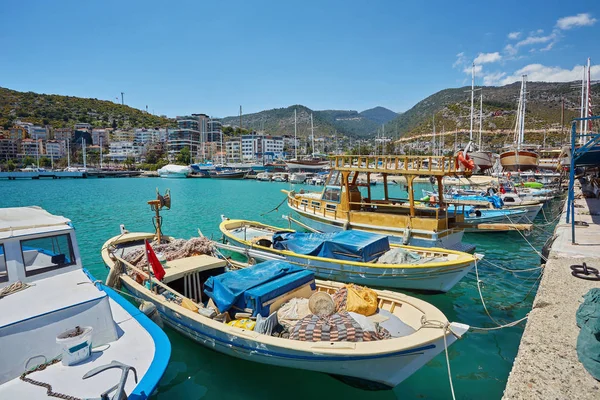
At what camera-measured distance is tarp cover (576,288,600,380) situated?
4270 millimetres

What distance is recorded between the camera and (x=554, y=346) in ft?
16.5

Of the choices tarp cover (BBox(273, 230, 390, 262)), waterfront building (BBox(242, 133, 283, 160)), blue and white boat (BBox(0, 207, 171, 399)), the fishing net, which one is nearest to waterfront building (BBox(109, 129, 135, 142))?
waterfront building (BBox(242, 133, 283, 160))

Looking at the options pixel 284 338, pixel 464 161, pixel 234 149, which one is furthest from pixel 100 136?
pixel 284 338

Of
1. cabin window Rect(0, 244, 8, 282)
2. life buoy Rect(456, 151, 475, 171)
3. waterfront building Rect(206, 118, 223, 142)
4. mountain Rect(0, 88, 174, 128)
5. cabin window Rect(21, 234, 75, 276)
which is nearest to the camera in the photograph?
cabin window Rect(0, 244, 8, 282)

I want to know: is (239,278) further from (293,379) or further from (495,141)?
(495,141)

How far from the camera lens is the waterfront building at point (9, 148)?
127750 mm

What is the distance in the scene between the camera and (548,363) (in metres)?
4.58

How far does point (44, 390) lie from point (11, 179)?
4451 inches

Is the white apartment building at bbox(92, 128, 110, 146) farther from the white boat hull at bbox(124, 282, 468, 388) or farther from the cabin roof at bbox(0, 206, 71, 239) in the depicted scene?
the white boat hull at bbox(124, 282, 468, 388)

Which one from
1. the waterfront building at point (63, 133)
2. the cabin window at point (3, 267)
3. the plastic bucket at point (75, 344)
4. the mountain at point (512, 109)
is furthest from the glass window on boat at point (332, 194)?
the waterfront building at point (63, 133)

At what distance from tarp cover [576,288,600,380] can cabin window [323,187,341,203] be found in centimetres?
1166

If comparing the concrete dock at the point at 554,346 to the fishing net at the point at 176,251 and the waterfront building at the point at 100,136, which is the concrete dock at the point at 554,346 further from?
the waterfront building at the point at 100,136

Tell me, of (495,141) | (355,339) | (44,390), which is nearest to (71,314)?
(44,390)

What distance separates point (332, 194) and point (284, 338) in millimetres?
11214
